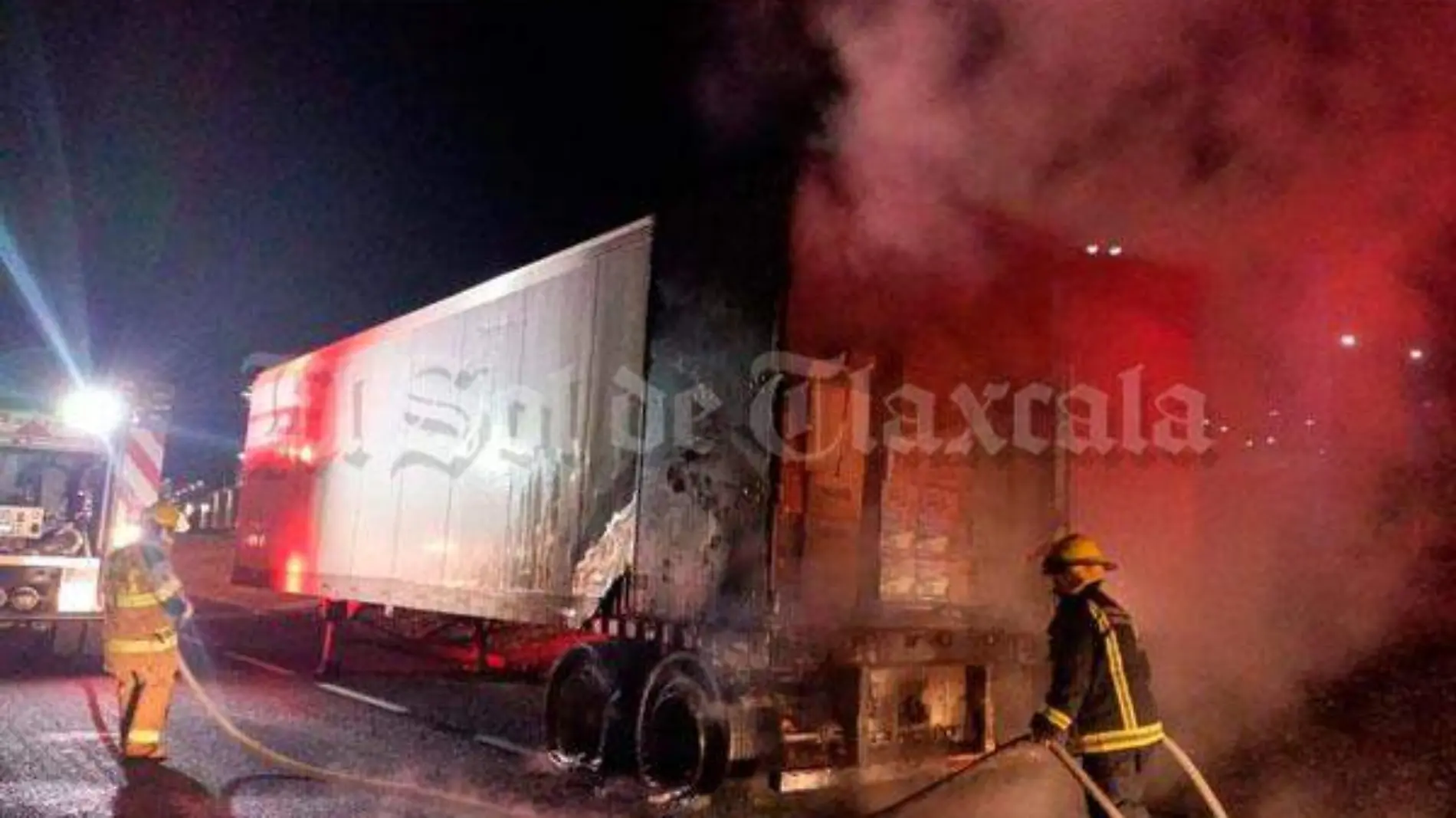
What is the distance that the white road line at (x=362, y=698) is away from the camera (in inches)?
353

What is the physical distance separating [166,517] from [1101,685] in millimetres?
5938

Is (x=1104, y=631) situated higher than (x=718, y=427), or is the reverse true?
(x=718, y=427)

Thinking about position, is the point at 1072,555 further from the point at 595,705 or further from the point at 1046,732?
the point at 595,705

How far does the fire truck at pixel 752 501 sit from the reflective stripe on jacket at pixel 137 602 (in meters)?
1.81

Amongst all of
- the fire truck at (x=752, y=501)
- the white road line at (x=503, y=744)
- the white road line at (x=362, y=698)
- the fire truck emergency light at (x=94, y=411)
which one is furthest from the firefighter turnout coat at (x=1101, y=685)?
the fire truck emergency light at (x=94, y=411)

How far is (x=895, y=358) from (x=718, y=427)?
1.06m

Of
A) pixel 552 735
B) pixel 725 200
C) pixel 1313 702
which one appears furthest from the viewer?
pixel 1313 702

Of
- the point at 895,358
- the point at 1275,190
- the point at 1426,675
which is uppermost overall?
the point at 1275,190

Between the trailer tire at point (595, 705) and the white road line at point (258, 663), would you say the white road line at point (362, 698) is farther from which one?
the trailer tire at point (595, 705)

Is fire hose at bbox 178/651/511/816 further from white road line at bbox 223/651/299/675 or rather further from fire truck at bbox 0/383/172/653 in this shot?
fire truck at bbox 0/383/172/653

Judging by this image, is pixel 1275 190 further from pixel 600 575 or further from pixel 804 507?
pixel 600 575

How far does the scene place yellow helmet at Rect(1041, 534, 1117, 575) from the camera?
171 inches

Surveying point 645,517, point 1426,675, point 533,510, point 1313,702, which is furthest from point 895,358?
point 1426,675

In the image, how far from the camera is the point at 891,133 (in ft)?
21.0
